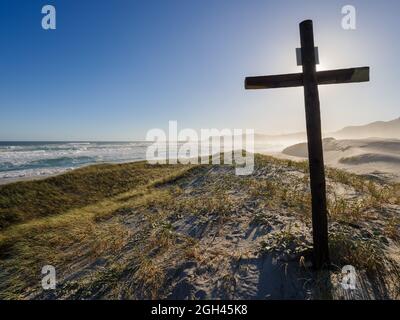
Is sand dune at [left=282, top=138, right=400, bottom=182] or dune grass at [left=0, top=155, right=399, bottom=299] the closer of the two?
dune grass at [left=0, top=155, right=399, bottom=299]

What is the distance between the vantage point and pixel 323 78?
151 inches

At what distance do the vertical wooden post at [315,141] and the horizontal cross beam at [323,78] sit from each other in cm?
24

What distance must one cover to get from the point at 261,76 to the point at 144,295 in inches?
161

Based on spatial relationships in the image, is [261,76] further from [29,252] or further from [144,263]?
[29,252]

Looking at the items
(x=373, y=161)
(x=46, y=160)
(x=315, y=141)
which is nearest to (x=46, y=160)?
(x=46, y=160)

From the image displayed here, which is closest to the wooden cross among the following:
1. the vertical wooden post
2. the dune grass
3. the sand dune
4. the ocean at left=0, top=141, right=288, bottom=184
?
the vertical wooden post

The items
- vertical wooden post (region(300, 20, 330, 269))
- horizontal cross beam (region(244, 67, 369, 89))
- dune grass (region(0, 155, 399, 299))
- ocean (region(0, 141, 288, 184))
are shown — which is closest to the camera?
vertical wooden post (region(300, 20, 330, 269))

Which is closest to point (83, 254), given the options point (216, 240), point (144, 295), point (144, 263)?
point (144, 263)

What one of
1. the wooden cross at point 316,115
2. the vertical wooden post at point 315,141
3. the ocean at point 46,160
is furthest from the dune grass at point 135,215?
the ocean at point 46,160

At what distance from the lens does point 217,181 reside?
10.5 metres

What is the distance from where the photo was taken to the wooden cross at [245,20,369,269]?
11.9 feet

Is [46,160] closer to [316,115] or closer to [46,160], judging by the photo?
[46,160]

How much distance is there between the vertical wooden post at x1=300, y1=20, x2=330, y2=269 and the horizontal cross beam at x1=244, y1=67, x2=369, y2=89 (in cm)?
24

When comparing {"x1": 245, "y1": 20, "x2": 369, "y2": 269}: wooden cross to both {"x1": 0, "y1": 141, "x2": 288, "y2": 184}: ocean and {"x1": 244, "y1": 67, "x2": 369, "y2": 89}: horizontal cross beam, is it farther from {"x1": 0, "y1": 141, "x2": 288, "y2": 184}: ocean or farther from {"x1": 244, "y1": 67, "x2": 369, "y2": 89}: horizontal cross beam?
{"x1": 0, "y1": 141, "x2": 288, "y2": 184}: ocean
